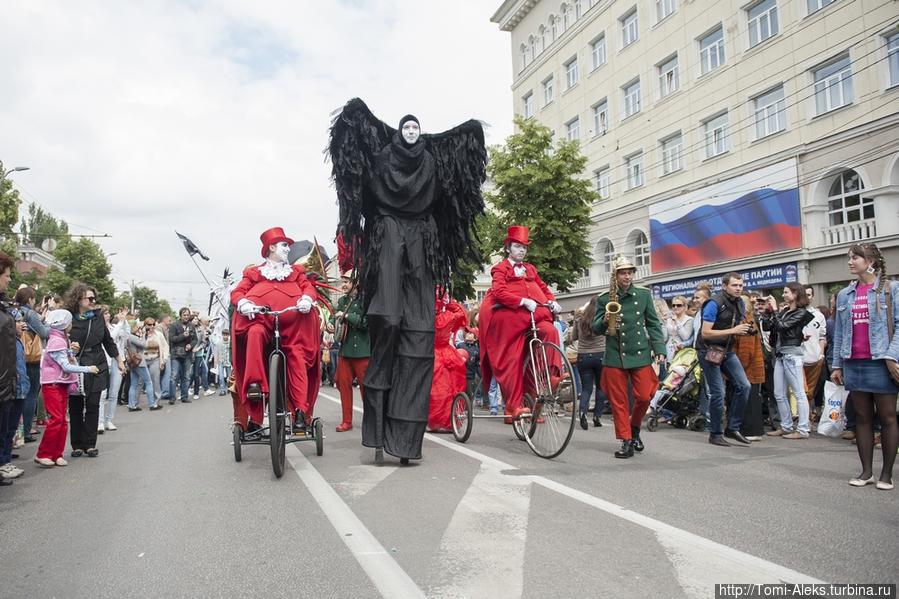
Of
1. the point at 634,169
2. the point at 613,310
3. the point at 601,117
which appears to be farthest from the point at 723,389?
the point at 601,117

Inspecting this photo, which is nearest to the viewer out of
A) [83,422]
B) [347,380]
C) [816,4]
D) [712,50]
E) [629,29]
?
[83,422]

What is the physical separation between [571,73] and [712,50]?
11.4 metres

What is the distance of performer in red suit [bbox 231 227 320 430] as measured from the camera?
20.7ft

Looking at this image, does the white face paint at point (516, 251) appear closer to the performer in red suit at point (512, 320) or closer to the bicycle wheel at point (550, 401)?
the performer in red suit at point (512, 320)

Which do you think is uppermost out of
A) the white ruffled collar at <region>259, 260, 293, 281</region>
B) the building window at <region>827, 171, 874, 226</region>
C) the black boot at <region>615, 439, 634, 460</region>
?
the building window at <region>827, 171, 874, 226</region>

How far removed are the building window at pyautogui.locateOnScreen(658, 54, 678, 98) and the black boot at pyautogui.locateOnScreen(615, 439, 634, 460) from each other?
2515cm

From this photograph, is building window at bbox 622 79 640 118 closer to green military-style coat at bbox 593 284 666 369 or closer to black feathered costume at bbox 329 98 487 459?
green military-style coat at bbox 593 284 666 369

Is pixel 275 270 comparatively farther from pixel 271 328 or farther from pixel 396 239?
pixel 396 239

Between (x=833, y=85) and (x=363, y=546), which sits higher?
(x=833, y=85)

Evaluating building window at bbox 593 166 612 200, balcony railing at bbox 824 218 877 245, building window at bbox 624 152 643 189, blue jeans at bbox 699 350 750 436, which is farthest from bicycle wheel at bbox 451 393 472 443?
building window at bbox 593 166 612 200

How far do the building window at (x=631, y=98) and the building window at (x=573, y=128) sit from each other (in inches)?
153

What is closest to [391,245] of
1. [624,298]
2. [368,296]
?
[368,296]

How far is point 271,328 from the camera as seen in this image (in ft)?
21.4

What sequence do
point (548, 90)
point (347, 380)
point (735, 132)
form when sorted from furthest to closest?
point (548, 90), point (735, 132), point (347, 380)
